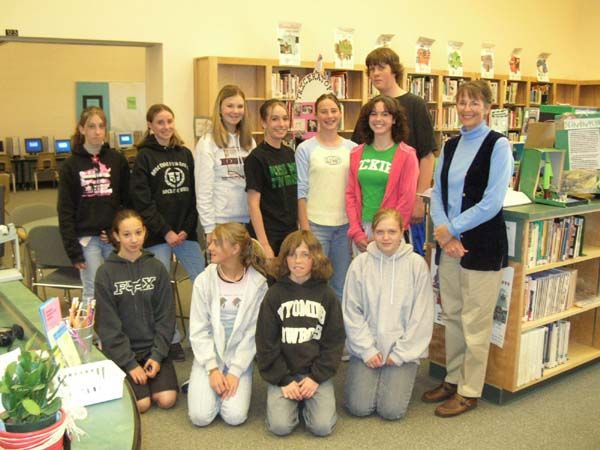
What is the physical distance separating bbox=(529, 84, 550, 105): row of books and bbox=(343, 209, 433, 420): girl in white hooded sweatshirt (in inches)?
271

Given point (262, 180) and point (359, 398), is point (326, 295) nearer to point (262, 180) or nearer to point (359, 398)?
point (359, 398)

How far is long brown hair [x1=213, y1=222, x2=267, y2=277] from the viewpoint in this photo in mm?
3146

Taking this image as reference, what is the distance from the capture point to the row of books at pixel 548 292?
3.33 metres

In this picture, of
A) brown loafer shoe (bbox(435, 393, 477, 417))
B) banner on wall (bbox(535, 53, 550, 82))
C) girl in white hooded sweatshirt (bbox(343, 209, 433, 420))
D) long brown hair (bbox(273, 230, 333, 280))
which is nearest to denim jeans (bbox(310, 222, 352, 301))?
girl in white hooded sweatshirt (bbox(343, 209, 433, 420))

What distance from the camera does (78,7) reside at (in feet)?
18.3

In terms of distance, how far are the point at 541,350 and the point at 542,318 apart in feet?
0.57

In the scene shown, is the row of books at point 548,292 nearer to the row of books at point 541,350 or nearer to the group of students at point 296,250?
the row of books at point 541,350

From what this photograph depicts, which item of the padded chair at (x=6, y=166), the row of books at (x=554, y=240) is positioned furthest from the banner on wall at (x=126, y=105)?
the row of books at (x=554, y=240)

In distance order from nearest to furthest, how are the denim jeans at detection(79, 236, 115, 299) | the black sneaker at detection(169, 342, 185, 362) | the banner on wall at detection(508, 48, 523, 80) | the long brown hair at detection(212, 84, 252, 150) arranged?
1. the long brown hair at detection(212, 84, 252, 150)
2. the denim jeans at detection(79, 236, 115, 299)
3. the black sneaker at detection(169, 342, 185, 362)
4. the banner on wall at detection(508, 48, 523, 80)

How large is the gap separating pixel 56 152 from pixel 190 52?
811 cm

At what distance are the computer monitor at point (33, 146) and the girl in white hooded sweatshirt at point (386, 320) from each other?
1153 cm

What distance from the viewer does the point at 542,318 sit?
11.3 ft

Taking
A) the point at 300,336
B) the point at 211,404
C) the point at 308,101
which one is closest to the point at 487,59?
the point at 308,101

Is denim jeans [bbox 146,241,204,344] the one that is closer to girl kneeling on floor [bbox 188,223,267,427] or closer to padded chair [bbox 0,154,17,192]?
girl kneeling on floor [bbox 188,223,267,427]
